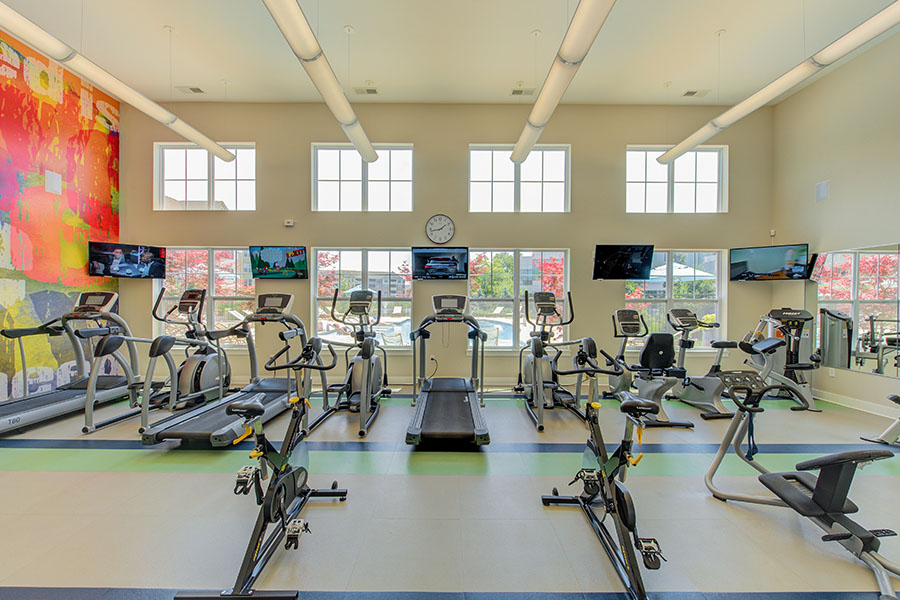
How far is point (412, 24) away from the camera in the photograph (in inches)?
176

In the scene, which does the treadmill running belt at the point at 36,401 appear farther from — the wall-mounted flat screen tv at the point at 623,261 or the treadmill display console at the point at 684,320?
the treadmill display console at the point at 684,320

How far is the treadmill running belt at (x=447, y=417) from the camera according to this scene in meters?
3.67

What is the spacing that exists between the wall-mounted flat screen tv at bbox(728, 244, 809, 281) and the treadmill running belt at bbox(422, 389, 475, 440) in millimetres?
5557

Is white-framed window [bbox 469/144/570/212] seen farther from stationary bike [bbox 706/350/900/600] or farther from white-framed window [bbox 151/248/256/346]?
stationary bike [bbox 706/350/900/600]

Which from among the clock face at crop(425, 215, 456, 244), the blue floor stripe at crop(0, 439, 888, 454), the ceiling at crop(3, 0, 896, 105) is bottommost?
the blue floor stripe at crop(0, 439, 888, 454)

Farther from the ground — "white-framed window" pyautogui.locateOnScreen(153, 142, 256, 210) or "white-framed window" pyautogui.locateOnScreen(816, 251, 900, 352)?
"white-framed window" pyautogui.locateOnScreen(153, 142, 256, 210)

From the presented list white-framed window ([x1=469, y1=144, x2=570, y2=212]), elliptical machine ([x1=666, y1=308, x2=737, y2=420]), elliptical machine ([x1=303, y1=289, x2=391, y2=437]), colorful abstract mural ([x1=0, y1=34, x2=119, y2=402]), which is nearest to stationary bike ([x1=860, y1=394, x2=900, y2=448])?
elliptical machine ([x1=666, y1=308, x2=737, y2=420])

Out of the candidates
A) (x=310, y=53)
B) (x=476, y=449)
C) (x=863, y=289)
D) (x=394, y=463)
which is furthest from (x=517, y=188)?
(x=863, y=289)

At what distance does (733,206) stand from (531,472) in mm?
6533

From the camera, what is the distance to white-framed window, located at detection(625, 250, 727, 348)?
6555 millimetres

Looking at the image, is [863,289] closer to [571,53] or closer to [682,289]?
[682,289]

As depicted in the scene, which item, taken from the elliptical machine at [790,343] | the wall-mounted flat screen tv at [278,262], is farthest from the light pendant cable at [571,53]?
the wall-mounted flat screen tv at [278,262]

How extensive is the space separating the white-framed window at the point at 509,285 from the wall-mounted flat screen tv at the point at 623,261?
0.65 m

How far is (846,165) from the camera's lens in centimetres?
531
